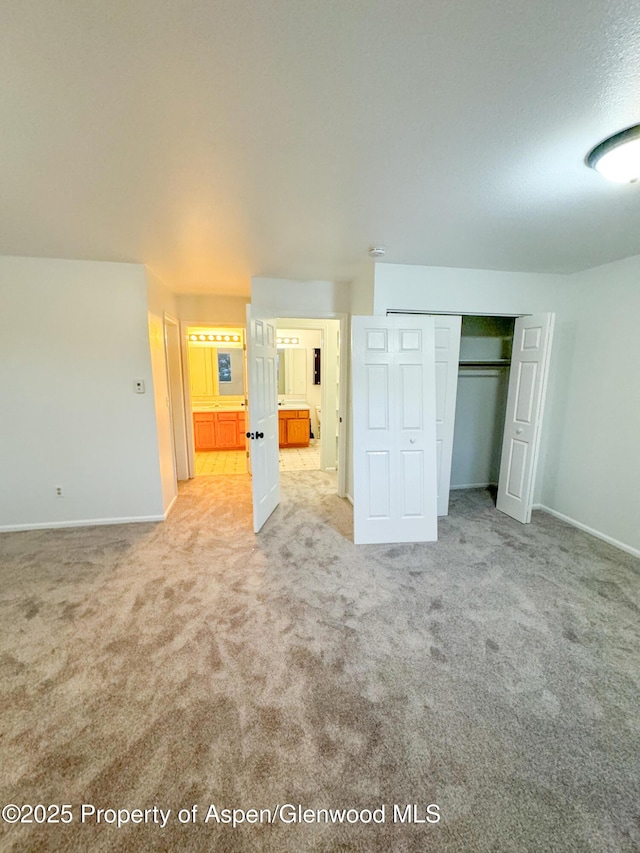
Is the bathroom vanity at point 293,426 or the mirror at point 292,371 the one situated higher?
the mirror at point 292,371

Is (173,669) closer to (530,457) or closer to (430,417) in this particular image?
(430,417)

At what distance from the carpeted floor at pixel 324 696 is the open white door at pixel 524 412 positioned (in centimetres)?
74

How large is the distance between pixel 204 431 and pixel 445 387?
425 cm

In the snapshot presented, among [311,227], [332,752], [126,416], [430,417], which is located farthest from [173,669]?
[311,227]

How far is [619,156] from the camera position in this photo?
1373 mm

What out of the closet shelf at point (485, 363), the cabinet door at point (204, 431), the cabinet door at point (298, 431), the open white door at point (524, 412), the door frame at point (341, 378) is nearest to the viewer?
the open white door at point (524, 412)

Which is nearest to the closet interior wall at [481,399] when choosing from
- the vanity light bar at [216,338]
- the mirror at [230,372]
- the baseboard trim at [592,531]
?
the baseboard trim at [592,531]

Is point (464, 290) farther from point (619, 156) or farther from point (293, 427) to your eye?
point (293, 427)

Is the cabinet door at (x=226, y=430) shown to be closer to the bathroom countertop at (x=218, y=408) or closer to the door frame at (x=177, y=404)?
the bathroom countertop at (x=218, y=408)

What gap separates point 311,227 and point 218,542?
2619 millimetres

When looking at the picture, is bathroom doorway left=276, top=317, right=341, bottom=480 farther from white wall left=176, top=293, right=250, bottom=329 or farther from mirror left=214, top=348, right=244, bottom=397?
white wall left=176, top=293, right=250, bottom=329

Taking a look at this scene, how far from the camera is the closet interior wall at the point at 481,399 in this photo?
13.7 feet

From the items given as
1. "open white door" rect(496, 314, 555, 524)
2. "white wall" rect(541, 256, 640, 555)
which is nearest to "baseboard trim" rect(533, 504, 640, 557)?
"white wall" rect(541, 256, 640, 555)

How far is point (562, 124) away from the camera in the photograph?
1268 millimetres
